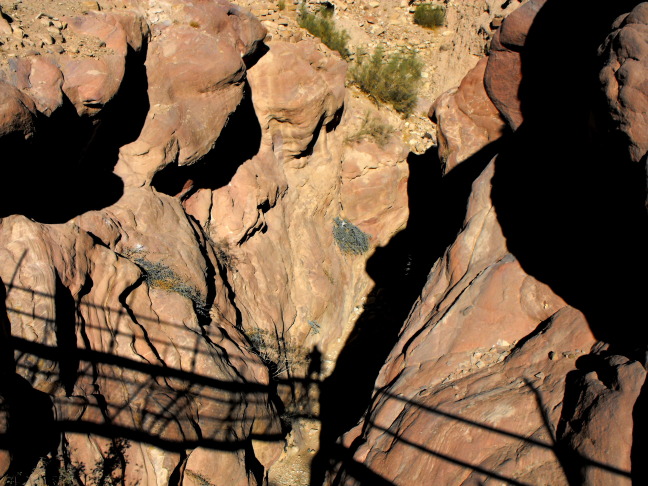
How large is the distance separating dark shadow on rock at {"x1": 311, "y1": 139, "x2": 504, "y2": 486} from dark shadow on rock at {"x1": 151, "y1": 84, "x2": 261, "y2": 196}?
12.0ft

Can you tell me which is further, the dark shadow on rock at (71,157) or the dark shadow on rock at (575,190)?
the dark shadow on rock at (71,157)

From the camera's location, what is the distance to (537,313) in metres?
4.64

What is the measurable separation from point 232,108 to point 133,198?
87.2 inches

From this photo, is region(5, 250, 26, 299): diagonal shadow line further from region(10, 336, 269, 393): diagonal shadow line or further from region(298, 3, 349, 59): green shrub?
region(298, 3, 349, 59): green shrub

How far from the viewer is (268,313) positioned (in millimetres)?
7961

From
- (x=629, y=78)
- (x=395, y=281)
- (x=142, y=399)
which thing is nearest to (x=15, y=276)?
(x=142, y=399)

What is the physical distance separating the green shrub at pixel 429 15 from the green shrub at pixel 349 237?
6790 mm

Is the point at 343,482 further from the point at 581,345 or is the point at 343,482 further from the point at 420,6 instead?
the point at 420,6

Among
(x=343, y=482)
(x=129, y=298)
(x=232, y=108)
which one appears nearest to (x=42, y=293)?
(x=129, y=298)

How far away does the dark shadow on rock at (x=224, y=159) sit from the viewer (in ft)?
23.3

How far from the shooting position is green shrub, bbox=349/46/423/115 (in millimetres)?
11359

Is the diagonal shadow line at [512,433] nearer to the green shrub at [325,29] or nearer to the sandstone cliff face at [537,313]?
the sandstone cliff face at [537,313]

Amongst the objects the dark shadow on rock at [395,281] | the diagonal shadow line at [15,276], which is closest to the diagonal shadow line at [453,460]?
the dark shadow on rock at [395,281]

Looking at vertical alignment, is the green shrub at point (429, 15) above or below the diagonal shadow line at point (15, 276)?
above
